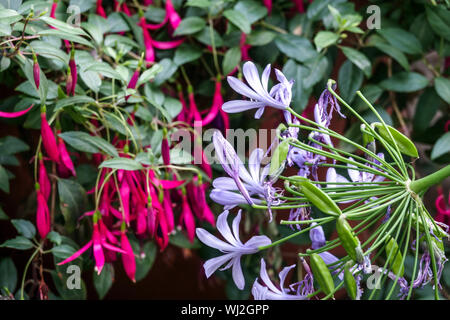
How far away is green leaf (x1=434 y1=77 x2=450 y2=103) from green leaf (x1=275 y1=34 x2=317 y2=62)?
20 centimetres

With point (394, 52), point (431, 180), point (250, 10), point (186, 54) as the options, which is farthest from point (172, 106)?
point (431, 180)

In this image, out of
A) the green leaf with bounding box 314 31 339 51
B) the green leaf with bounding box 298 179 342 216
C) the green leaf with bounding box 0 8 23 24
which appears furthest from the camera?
the green leaf with bounding box 314 31 339 51

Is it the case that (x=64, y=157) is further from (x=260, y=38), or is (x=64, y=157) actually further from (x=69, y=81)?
(x=260, y=38)

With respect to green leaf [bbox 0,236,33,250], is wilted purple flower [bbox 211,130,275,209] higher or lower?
higher

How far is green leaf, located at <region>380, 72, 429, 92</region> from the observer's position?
34.4 inches

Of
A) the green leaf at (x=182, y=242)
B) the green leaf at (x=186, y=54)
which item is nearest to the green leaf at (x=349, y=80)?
the green leaf at (x=186, y=54)

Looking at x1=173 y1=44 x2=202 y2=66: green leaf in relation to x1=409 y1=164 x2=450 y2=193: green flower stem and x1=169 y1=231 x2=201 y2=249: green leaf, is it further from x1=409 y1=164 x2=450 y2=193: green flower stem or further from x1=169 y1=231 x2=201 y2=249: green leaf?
x1=409 y1=164 x2=450 y2=193: green flower stem

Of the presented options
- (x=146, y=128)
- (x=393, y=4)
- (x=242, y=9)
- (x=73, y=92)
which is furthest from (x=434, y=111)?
(x=73, y=92)

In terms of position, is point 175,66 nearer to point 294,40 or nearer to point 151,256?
point 294,40

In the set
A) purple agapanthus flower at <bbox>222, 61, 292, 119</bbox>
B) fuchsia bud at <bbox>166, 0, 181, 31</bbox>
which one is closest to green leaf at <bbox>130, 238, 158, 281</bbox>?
fuchsia bud at <bbox>166, 0, 181, 31</bbox>

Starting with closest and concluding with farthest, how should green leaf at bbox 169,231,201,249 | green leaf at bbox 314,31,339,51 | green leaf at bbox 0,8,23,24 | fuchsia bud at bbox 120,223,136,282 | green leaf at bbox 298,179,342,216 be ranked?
green leaf at bbox 298,179,342,216, green leaf at bbox 0,8,23,24, fuchsia bud at bbox 120,223,136,282, green leaf at bbox 314,31,339,51, green leaf at bbox 169,231,201,249

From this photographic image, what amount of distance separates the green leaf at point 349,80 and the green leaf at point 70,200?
44cm

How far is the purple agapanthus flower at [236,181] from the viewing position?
16.3 inches

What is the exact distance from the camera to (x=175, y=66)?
843mm
